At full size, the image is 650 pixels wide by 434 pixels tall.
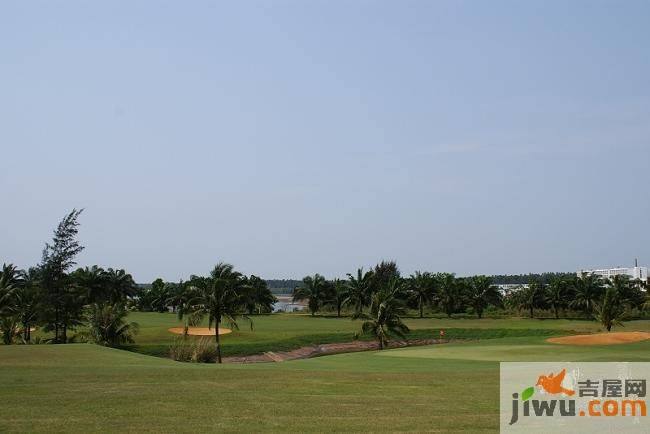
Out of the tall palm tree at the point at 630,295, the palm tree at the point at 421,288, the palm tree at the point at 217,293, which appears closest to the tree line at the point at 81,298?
the palm tree at the point at 217,293

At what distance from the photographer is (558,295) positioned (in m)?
130

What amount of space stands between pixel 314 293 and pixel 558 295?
149ft

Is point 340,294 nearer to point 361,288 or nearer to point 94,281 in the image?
point 361,288

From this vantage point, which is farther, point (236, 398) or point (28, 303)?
point (28, 303)

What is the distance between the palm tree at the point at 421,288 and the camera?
128m

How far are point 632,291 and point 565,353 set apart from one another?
9229 centimetres

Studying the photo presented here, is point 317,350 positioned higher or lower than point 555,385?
lower

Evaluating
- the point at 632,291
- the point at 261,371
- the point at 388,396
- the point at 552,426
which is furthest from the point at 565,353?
the point at 632,291

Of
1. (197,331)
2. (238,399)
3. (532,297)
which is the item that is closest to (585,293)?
(532,297)

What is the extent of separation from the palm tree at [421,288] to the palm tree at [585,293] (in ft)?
82.5

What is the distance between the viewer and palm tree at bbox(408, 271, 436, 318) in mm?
127625

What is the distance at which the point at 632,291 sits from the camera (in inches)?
5059

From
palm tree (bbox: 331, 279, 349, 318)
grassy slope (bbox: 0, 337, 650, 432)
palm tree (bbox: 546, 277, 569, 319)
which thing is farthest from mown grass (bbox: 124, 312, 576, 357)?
palm tree (bbox: 546, 277, 569, 319)

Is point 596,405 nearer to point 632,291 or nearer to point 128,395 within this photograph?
point 128,395
